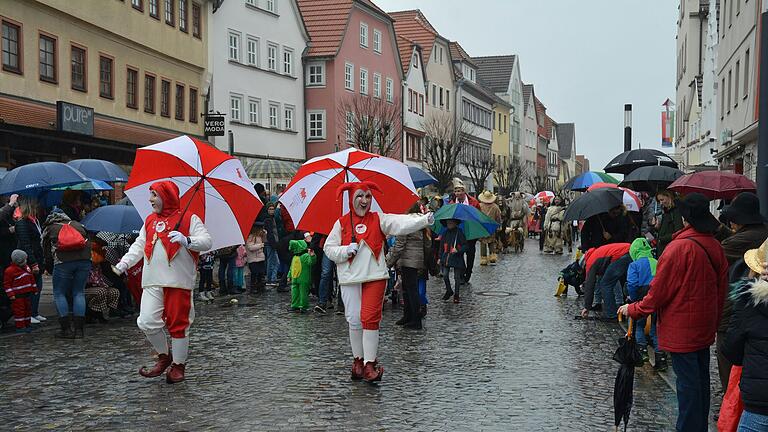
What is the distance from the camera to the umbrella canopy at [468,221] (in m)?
17.2

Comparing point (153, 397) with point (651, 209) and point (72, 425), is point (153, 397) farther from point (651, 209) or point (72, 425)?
point (651, 209)

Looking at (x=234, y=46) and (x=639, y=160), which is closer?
Answer: (x=639, y=160)

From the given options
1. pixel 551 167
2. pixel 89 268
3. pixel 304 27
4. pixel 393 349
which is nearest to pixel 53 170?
pixel 89 268

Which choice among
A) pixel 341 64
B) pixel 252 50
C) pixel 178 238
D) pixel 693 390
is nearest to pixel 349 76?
pixel 341 64

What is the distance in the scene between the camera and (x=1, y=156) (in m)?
23.0

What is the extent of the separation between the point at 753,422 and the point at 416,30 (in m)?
61.9

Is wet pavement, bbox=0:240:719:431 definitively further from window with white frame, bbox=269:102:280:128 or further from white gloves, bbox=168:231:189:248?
window with white frame, bbox=269:102:280:128

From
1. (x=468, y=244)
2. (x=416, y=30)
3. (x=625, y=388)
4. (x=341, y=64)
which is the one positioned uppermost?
(x=416, y=30)

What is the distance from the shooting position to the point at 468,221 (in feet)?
57.4

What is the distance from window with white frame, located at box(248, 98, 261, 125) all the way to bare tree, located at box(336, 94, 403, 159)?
5.97 metres

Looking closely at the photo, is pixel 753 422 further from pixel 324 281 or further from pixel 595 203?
pixel 324 281

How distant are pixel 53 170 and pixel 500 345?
6.95 meters

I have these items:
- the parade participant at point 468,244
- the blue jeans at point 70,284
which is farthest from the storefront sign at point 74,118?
the blue jeans at point 70,284

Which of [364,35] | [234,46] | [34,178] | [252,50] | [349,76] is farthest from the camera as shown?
[364,35]
